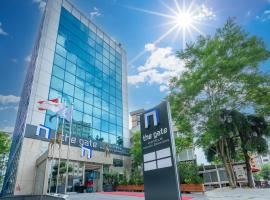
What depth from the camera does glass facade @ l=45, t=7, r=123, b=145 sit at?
23547 mm

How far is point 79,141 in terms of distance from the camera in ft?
73.9

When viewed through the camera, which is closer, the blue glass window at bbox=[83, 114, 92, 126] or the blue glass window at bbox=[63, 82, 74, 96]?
the blue glass window at bbox=[63, 82, 74, 96]

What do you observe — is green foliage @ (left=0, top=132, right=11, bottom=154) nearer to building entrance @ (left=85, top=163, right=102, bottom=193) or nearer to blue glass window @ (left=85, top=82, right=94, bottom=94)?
blue glass window @ (left=85, top=82, right=94, bottom=94)

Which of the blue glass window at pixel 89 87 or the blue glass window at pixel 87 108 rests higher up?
the blue glass window at pixel 89 87

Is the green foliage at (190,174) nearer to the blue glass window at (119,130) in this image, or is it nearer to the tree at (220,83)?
the tree at (220,83)

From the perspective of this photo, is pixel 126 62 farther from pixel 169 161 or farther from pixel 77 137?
pixel 169 161

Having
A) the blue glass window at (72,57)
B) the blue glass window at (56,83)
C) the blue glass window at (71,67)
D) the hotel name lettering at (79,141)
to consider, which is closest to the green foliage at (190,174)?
the hotel name lettering at (79,141)

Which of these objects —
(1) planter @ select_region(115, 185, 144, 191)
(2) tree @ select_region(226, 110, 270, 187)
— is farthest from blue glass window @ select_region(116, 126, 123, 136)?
(2) tree @ select_region(226, 110, 270, 187)

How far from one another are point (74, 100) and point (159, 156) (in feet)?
63.8

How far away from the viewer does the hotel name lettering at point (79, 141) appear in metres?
18.2

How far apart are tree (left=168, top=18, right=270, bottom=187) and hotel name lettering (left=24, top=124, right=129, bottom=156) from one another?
11613 millimetres

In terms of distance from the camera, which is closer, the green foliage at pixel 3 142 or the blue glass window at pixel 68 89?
the blue glass window at pixel 68 89

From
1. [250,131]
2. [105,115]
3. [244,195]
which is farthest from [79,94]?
[244,195]

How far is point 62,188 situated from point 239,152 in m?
17.1
